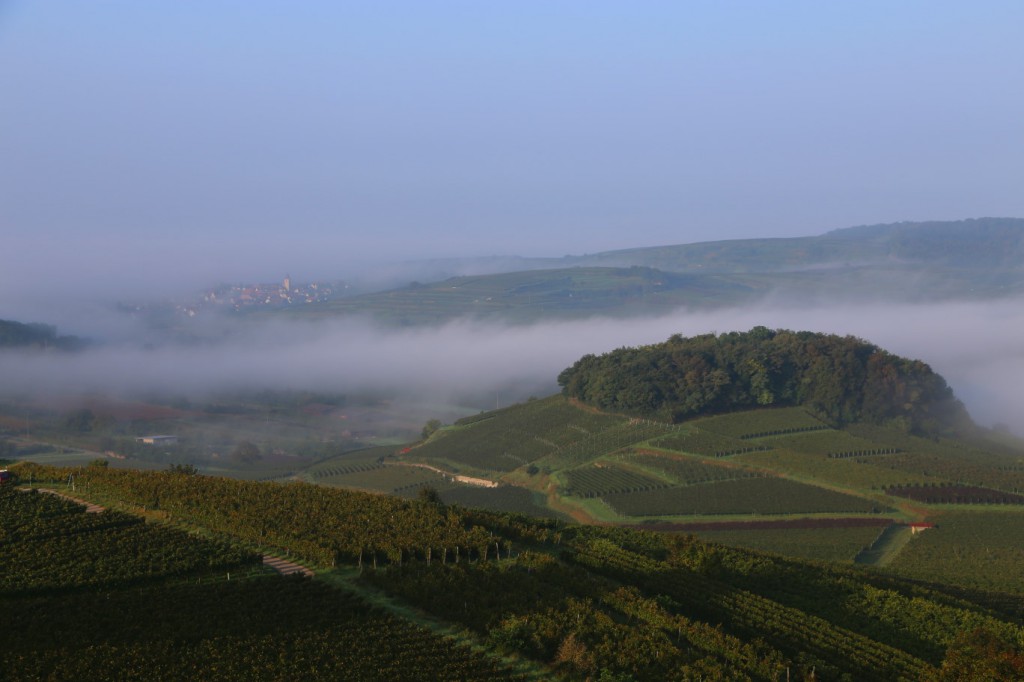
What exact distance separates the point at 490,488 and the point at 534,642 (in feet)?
163

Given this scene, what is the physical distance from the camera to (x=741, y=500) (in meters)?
67.1

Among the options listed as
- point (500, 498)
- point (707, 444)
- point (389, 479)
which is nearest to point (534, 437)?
point (389, 479)

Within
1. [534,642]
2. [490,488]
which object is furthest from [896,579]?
[490,488]

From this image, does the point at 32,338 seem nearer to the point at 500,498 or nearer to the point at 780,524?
the point at 500,498

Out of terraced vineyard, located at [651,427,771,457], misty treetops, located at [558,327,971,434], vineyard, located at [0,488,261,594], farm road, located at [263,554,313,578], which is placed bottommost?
terraced vineyard, located at [651,427,771,457]

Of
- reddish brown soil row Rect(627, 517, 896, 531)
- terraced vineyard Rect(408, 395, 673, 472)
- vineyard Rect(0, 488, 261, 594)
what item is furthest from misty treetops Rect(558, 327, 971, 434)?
vineyard Rect(0, 488, 261, 594)

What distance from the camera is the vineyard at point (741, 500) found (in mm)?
65062

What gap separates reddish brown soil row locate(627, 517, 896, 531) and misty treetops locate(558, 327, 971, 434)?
26.1 metres

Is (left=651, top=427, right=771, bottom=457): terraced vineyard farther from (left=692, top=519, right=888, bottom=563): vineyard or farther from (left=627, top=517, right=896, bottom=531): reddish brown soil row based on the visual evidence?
(left=692, top=519, right=888, bottom=563): vineyard

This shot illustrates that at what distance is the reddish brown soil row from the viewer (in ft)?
201

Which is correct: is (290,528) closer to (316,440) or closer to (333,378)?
(316,440)

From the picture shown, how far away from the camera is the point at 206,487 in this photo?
43.4 m

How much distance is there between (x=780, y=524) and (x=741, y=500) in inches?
218

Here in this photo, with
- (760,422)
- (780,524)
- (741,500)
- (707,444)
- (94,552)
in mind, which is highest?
(94,552)
